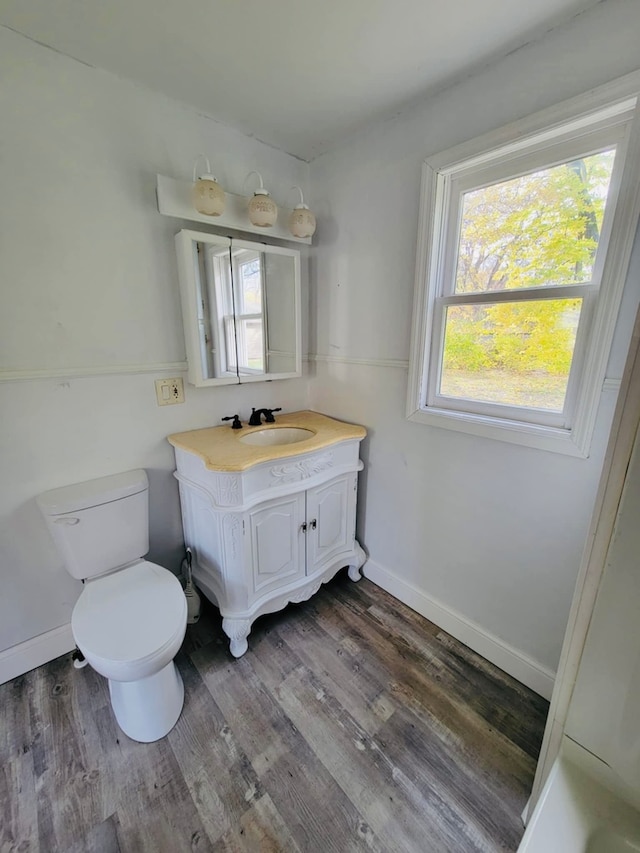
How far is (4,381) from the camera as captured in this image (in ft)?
4.05

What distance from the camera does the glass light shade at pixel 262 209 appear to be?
1518mm

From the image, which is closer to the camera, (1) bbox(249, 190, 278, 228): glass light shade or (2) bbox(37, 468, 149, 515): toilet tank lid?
(2) bbox(37, 468, 149, 515): toilet tank lid

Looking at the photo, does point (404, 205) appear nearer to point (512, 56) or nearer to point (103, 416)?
point (512, 56)

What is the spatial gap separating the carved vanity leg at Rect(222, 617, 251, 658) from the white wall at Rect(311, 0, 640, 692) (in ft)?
2.59

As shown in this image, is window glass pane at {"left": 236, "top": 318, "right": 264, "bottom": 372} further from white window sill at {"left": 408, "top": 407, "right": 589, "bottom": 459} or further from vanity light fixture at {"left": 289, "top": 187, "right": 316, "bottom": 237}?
white window sill at {"left": 408, "top": 407, "right": 589, "bottom": 459}

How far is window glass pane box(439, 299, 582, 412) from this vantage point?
47.1 inches

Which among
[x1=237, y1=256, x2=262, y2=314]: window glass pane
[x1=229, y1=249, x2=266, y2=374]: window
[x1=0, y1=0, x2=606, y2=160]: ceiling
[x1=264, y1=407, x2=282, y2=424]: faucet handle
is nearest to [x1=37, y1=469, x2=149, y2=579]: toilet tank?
[x1=264, y1=407, x2=282, y2=424]: faucet handle

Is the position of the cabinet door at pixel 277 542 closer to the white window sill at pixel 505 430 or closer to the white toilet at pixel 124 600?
the white toilet at pixel 124 600

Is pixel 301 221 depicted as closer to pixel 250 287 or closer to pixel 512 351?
pixel 250 287

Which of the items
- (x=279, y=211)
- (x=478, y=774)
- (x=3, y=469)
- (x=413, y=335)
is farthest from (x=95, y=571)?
(x=279, y=211)

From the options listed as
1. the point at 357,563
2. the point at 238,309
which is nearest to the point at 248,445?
the point at 238,309

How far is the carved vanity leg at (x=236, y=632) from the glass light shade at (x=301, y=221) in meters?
1.82

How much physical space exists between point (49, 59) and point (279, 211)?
0.92m

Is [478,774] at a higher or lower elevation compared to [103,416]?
lower
